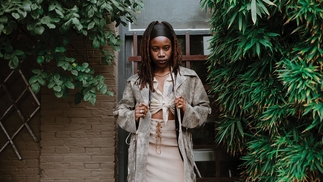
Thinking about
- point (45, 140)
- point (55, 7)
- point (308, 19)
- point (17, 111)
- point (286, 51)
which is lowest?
point (45, 140)

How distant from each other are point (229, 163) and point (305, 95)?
1.87 m

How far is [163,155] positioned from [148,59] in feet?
2.82

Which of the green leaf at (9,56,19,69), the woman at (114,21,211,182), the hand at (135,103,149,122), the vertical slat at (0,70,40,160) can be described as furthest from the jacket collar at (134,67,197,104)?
the vertical slat at (0,70,40,160)

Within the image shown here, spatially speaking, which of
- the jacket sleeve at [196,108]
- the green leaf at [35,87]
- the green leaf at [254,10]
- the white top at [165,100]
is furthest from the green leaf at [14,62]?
the green leaf at [254,10]

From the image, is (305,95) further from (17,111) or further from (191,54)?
(17,111)

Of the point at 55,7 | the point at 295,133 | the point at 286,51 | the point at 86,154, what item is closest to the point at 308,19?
the point at 286,51

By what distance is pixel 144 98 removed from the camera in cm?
329

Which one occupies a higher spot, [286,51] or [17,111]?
[286,51]

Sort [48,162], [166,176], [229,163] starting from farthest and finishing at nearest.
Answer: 1. [229,163]
2. [48,162]
3. [166,176]

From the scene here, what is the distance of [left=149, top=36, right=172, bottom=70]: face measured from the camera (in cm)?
323

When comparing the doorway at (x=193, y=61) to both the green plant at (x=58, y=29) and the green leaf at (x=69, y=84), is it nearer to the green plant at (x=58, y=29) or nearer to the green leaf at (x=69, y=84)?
the green plant at (x=58, y=29)

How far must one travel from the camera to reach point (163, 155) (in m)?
3.24

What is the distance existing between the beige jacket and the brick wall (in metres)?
0.73

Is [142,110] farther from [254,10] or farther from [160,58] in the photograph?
[254,10]
